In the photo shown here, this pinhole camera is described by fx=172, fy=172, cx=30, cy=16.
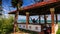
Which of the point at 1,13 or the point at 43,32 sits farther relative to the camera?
the point at 1,13

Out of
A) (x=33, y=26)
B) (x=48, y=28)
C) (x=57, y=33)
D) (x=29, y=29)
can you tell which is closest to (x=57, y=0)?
(x=57, y=33)

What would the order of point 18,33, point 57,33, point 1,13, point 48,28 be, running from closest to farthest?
point 57,33
point 48,28
point 18,33
point 1,13

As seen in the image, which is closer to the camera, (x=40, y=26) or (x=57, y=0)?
(x=57, y=0)

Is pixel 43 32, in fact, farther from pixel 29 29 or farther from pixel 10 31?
pixel 10 31

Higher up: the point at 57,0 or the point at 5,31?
the point at 57,0

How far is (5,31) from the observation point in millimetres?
19516

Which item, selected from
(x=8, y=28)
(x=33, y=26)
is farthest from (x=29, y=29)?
(x=8, y=28)

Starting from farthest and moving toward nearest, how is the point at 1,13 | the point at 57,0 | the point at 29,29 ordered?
Answer: the point at 1,13 < the point at 29,29 < the point at 57,0

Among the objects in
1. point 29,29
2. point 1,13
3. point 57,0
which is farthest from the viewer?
point 1,13

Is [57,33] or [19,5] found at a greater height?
[19,5]

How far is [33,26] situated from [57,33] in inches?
225

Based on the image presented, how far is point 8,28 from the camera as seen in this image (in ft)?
68.0

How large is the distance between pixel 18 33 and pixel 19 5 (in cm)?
317

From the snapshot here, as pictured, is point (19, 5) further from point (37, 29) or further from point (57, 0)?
point (57, 0)
